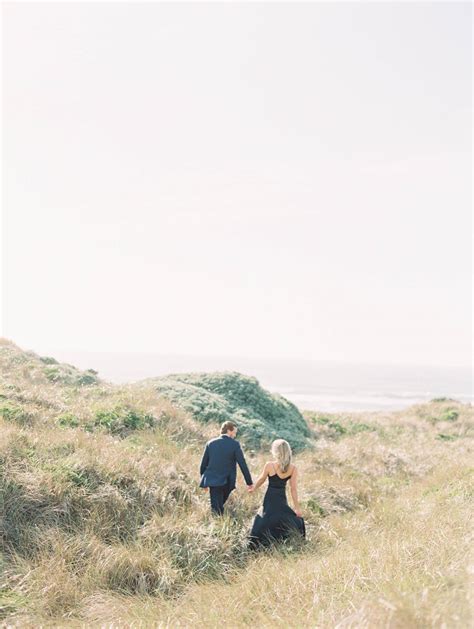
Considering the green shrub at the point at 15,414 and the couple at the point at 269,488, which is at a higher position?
the green shrub at the point at 15,414

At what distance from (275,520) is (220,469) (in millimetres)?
1369

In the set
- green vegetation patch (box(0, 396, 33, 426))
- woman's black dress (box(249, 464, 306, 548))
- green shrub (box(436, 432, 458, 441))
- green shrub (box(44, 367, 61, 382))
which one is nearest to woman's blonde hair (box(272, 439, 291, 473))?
woman's black dress (box(249, 464, 306, 548))

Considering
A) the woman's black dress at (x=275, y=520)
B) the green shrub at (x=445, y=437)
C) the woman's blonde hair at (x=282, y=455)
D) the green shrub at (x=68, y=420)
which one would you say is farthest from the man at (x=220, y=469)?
the green shrub at (x=445, y=437)

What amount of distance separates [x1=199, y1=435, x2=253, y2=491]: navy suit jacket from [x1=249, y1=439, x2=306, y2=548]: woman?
2.45 feet

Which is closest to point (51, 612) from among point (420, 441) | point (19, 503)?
point (19, 503)

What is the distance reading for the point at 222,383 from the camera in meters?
20.0

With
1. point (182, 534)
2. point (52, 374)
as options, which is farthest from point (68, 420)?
point (52, 374)

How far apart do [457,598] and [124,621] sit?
3381 millimetres

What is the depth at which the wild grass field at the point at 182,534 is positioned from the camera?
5148 mm

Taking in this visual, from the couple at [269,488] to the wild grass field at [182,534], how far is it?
28 cm

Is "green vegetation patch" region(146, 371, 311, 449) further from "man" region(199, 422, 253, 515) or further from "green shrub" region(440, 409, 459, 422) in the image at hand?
"green shrub" region(440, 409, 459, 422)

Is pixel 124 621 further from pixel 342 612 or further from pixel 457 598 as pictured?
pixel 457 598

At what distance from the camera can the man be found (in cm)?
904

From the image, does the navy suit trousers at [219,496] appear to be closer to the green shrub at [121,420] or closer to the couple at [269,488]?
the couple at [269,488]
